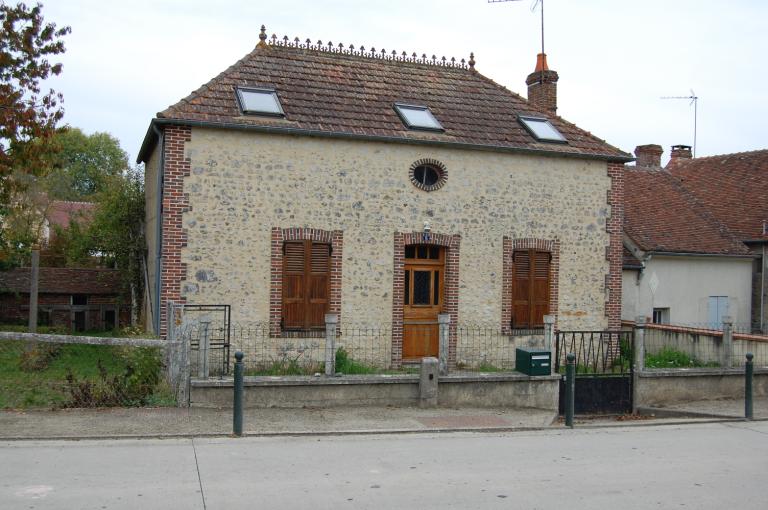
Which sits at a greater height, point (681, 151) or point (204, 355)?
point (681, 151)

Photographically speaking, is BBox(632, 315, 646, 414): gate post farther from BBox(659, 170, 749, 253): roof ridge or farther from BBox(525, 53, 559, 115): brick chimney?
BBox(659, 170, 749, 253): roof ridge

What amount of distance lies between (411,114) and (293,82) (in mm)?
2639

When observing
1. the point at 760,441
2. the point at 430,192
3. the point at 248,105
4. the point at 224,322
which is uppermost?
the point at 248,105

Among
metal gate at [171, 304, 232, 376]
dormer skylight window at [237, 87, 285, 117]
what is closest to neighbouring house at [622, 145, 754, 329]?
dormer skylight window at [237, 87, 285, 117]

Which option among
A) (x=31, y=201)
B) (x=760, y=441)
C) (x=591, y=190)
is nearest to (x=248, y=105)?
(x=591, y=190)

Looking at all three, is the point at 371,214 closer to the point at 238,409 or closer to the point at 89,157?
the point at 238,409

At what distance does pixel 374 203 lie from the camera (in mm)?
15328

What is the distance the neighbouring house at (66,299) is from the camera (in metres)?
24.7

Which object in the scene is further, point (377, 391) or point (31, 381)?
point (377, 391)

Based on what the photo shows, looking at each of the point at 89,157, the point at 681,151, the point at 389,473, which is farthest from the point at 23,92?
the point at 89,157

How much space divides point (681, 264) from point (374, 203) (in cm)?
919

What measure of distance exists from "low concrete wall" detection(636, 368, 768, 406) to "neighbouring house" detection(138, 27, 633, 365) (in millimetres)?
3639

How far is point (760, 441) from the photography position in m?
10.2

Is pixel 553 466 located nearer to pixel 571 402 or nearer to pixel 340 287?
pixel 571 402
